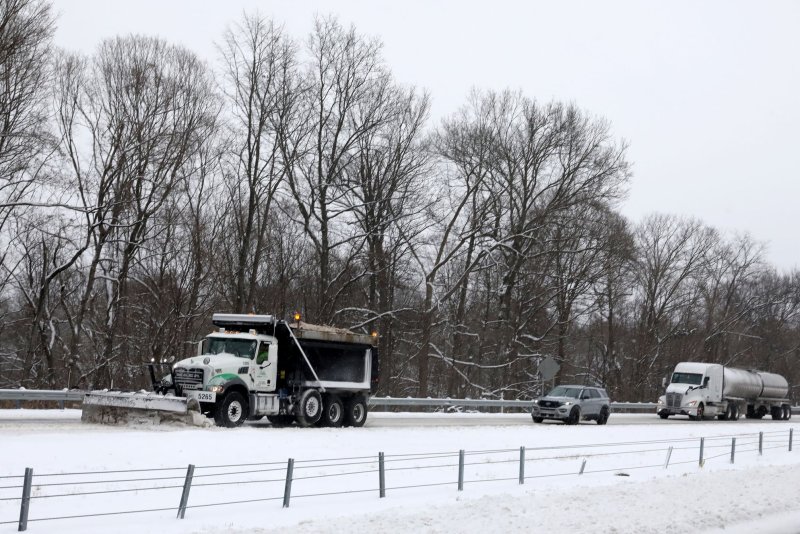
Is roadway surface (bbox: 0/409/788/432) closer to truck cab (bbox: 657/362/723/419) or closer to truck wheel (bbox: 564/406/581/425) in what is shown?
truck wheel (bbox: 564/406/581/425)

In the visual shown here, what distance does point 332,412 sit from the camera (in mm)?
27391

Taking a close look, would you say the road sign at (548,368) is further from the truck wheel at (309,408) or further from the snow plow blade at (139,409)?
the snow plow blade at (139,409)

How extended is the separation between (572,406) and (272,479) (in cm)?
2221

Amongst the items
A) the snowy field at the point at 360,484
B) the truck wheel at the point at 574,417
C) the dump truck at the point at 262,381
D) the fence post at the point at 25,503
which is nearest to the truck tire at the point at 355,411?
the dump truck at the point at 262,381

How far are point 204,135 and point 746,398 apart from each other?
3382 centimetres

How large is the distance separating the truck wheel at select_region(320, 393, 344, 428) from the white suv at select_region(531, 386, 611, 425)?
11086 millimetres

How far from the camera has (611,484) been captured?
59.5 ft

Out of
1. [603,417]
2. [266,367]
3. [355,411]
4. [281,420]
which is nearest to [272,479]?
[266,367]

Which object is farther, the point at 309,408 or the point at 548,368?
the point at 548,368

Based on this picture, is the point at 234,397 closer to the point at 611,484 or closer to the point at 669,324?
the point at 611,484

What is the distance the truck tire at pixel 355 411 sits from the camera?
2780 cm

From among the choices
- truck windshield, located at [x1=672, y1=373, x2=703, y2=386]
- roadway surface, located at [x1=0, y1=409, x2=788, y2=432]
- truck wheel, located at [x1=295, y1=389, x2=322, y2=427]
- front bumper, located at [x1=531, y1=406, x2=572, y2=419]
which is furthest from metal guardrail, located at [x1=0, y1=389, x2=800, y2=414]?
truck wheel, located at [x1=295, y1=389, x2=322, y2=427]

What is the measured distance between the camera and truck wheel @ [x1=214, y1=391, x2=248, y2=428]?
77.0 feet

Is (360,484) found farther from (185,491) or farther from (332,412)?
(332,412)
